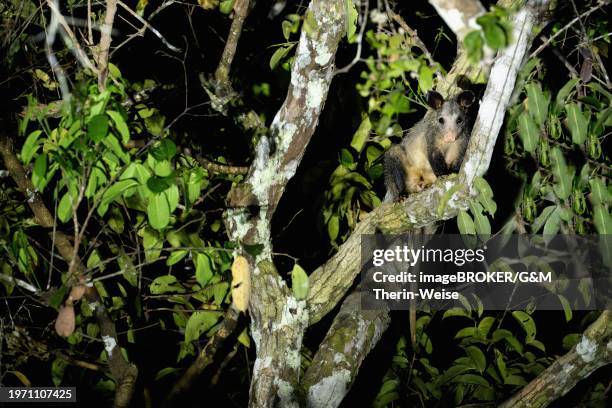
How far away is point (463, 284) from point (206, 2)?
2.46 m

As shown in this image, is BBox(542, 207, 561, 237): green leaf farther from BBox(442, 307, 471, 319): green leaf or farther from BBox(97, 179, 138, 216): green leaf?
BBox(97, 179, 138, 216): green leaf

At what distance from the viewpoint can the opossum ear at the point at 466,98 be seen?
4344 millimetres

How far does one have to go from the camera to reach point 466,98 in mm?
4379

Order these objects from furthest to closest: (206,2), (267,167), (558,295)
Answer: (206,2)
(558,295)
(267,167)

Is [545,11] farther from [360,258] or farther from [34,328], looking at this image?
[34,328]

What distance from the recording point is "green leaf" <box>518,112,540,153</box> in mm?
2988

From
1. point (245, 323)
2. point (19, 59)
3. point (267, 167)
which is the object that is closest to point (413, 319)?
point (245, 323)

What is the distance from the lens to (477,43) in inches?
79.7

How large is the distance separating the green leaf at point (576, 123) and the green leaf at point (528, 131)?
0.16m

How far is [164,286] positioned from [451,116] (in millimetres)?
2143

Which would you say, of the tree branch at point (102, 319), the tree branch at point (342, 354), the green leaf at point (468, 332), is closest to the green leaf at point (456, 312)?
the green leaf at point (468, 332)

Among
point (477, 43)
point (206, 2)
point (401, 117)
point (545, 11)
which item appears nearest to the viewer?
point (477, 43)

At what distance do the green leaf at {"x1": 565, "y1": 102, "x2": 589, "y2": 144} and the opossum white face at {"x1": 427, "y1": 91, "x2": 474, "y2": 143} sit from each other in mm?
1288

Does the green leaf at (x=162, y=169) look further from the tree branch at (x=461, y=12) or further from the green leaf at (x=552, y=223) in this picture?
the green leaf at (x=552, y=223)
